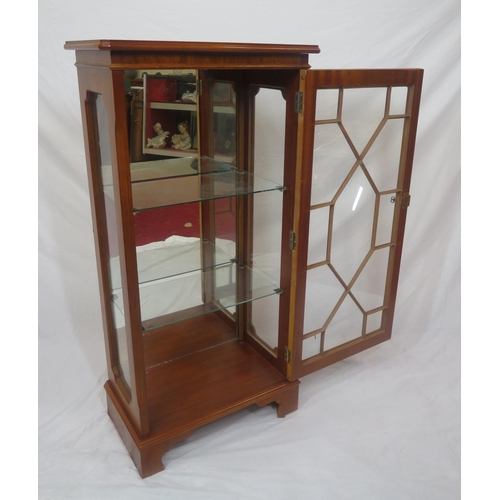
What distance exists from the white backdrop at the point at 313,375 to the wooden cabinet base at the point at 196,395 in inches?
2.7

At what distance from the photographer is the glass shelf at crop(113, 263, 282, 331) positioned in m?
1.55

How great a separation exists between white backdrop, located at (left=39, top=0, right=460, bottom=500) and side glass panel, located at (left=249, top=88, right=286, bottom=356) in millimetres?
313

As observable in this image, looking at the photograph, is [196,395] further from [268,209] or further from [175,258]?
[268,209]

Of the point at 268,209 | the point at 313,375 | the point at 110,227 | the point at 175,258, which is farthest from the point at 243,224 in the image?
the point at 313,375

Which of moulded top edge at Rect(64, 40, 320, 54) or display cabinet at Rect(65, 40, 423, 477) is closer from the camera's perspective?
moulded top edge at Rect(64, 40, 320, 54)

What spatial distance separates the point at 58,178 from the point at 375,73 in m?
1.27

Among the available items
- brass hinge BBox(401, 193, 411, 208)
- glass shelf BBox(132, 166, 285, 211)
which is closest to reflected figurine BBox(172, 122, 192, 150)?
glass shelf BBox(132, 166, 285, 211)

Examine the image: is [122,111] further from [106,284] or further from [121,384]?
[121,384]

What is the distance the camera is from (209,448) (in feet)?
4.91

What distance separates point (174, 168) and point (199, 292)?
44 cm

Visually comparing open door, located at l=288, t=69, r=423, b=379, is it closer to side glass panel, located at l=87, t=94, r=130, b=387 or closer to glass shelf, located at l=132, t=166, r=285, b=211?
glass shelf, located at l=132, t=166, r=285, b=211

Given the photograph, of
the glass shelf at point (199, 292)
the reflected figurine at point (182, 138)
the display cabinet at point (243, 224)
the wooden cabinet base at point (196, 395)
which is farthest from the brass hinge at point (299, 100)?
the wooden cabinet base at point (196, 395)

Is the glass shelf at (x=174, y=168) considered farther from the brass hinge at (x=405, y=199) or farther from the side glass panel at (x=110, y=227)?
the brass hinge at (x=405, y=199)

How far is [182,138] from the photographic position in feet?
5.25
